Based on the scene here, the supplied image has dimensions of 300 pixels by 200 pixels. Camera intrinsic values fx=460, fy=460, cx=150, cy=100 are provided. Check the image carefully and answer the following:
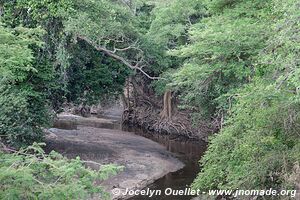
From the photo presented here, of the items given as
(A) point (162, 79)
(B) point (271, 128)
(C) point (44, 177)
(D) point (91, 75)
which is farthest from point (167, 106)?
(C) point (44, 177)

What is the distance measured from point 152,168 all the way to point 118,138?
5.55m

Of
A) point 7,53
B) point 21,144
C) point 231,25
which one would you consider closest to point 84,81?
point 21,144

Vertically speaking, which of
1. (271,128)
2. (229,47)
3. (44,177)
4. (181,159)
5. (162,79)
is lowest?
(181,159)

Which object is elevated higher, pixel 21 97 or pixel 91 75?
pixel 91 75

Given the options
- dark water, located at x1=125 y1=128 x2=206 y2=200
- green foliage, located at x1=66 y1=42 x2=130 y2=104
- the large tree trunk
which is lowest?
dark water, located at x1=125 y1=128 x2=206 y2=200

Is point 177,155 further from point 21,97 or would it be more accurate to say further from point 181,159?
point 21,97

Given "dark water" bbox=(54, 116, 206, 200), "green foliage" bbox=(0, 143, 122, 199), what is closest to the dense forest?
"green foliage" bbox=(0, 143, 122, 199)

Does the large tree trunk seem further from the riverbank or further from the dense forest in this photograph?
the riverbank

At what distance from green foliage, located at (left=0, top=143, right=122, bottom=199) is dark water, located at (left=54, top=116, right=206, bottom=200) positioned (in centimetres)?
718

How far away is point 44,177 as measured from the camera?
716cm

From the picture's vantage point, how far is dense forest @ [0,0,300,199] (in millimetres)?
7875

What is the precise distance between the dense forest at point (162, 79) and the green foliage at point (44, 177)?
2 cm

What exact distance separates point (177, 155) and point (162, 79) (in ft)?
13.4

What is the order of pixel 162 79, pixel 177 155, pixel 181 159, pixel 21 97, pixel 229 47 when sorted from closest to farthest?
pixel 229 47
pixel 21 97
pixel 181 159
pixel 177 155
pixel 162 79
